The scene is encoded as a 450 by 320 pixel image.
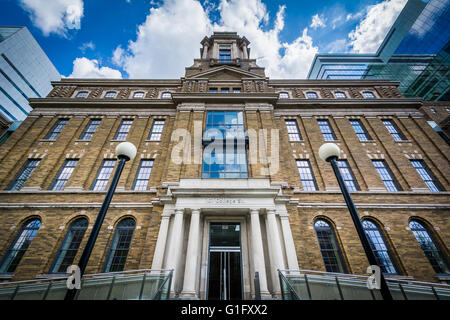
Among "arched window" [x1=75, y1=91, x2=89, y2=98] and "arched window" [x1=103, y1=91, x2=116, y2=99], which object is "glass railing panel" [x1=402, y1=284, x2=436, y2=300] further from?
"arched window" [x1=75, y1=91, x2=89, y2=98]

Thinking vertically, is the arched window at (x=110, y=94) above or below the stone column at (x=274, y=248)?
above

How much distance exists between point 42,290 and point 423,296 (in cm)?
1273

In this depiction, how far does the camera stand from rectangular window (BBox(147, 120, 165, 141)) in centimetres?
1572

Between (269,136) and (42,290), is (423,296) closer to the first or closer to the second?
(269,136)

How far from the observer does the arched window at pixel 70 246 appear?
34.4ft

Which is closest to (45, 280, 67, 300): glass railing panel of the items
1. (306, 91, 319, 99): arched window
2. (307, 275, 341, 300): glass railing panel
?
(307, 275, 341, 300): glass railing panel

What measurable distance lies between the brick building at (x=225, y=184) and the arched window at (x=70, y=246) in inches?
2.4

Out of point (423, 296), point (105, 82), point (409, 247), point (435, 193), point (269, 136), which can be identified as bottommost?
point (423, 296)

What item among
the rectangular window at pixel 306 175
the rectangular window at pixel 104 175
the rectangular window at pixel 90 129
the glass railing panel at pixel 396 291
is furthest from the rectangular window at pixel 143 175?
the glass railing panel at pixel 396 291

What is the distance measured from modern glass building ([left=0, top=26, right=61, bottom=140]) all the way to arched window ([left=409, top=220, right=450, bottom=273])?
7055 cm

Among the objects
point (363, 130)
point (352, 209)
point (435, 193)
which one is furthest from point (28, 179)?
point (435, 193)

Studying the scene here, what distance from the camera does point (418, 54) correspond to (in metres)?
37.1

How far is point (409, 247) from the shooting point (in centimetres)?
1080

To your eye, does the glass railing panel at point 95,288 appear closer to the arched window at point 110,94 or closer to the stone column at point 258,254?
the stone column at point 258,254
